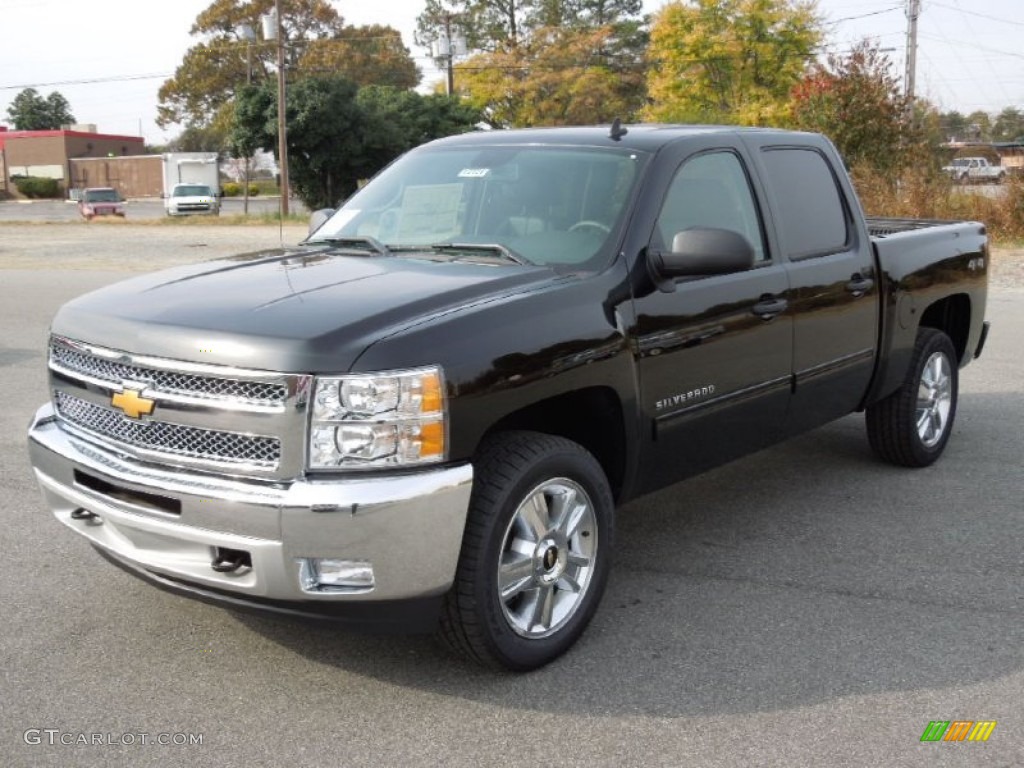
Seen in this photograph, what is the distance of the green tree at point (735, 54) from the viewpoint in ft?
154

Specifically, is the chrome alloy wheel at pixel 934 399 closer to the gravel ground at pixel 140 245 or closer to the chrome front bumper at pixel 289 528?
the chrome front bumper at pixel 289 528

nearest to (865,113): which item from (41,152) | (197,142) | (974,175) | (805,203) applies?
(974,175)

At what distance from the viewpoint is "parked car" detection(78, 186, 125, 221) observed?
46094 mm

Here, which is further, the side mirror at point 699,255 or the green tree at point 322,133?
the green tree at point 322,133

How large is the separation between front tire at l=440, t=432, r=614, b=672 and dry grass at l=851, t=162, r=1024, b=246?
1795 centimetres

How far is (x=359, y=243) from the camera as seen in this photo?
191 inches

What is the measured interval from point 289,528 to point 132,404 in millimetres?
753

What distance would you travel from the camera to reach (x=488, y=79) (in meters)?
57.8

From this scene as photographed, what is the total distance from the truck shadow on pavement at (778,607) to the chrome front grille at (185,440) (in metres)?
0.60

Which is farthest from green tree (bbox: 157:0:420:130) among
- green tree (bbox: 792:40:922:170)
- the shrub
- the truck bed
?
the truck bed

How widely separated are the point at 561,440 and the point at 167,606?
5.59ft

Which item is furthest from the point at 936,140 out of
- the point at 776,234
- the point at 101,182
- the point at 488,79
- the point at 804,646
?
the point at 101,182

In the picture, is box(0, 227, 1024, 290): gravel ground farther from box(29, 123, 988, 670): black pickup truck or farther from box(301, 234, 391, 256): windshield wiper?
box(29, 123, 988, 670): black pickup truck

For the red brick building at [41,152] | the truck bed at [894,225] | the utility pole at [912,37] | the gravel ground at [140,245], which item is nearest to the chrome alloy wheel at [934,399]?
the truck bed at [894,225]
